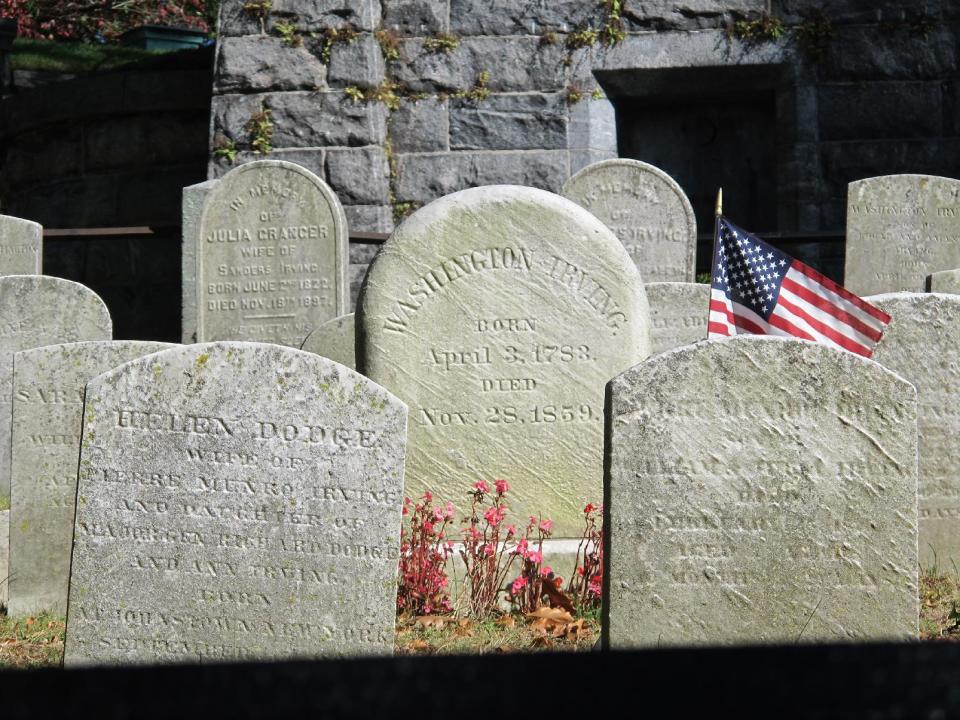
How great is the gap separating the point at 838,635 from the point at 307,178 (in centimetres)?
562

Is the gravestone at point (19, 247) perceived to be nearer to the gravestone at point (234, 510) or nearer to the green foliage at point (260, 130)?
the green foliage at point (260, 130)

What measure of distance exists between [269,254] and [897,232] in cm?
415

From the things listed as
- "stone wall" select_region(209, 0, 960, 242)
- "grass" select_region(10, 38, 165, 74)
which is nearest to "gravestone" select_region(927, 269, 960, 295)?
"stone wall" select_region(209, 0, 960, 242)

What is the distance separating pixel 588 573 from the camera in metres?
4.66

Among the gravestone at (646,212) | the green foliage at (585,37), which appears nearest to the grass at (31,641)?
the gravestone at (646,212)

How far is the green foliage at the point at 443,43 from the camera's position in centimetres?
952

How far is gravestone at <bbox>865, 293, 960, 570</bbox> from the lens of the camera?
4625 millimetres

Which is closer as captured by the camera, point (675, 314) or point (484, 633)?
point (484, 633)

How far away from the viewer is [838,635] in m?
3.50

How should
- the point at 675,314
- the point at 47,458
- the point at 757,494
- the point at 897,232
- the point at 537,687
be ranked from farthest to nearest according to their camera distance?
the point at 897,232
the point at 675,314
the point at 47,458
the point at 757,494
the point at 537,687

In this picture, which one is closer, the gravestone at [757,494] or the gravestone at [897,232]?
the gravestone at [757,494]

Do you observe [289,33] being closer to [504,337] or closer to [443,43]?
→ [443,43]

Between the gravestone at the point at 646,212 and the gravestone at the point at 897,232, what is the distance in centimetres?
107

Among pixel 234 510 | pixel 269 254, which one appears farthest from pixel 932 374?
pixel 269 254
